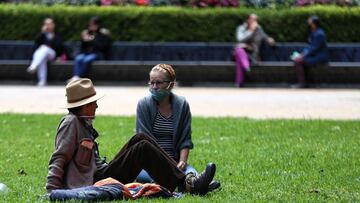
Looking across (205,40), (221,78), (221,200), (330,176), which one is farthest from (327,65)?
(221,200)

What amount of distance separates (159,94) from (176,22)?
1493 cm

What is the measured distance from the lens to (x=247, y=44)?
2102cm

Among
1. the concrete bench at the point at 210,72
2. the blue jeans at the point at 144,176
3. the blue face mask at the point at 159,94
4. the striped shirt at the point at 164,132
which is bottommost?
the concrete bench at the point at 210,72

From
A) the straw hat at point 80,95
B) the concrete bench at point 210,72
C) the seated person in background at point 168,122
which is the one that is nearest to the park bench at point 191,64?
the concrete bench at point 210,72

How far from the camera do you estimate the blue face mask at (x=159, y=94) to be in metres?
7.95

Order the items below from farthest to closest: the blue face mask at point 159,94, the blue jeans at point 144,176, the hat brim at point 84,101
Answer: the blue face mask at point 159,94, the blue jeans at point 144,176, the hat brim at point 84,101

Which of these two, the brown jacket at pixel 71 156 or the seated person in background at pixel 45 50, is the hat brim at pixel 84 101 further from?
the seated person in background at pixel 45 50

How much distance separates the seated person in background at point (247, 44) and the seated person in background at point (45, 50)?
164 inches

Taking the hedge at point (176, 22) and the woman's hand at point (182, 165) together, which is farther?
the hedge at point (176, 22)

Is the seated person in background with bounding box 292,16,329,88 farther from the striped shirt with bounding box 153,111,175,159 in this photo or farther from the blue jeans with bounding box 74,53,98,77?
the striped shirt with bounding box 153,111,175,159

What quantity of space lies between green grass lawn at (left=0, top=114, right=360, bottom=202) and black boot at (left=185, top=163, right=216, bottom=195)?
3.4 inches

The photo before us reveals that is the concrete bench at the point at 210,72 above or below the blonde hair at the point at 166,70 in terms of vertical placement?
below

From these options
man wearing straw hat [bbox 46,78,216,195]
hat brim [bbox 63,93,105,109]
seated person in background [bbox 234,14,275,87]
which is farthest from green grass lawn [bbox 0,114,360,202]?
seated person in background [bbox 234,14,275,87]

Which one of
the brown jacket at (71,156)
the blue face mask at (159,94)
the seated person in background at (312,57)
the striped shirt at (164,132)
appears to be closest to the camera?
the brown jacket at (71,156)
